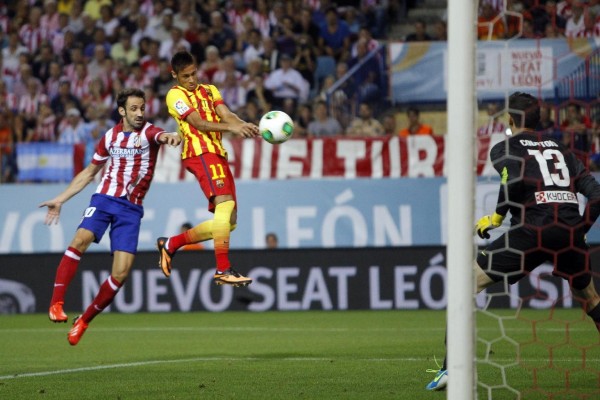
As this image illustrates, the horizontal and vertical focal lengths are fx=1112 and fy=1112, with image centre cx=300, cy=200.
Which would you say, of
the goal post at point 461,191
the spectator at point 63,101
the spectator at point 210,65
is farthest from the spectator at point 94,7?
the goal post at point 461,191

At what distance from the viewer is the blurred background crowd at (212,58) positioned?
1730cm

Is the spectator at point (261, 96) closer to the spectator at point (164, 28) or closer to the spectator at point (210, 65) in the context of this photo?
the spectator at point (210, 65)

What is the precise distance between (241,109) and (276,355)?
8351mm

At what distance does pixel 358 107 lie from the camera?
17.2 meters

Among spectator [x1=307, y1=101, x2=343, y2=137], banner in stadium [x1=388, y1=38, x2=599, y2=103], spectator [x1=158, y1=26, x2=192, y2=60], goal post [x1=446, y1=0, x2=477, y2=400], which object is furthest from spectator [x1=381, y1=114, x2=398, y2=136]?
goal post [x1=446, y1=0, x2=477, y2=400]

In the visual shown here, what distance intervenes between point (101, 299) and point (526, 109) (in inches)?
151

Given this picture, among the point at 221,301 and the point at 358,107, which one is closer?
the point at 221,301

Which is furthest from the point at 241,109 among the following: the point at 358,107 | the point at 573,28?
the point at 573,28

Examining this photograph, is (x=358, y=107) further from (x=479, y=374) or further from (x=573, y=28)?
(x=479, y=374)

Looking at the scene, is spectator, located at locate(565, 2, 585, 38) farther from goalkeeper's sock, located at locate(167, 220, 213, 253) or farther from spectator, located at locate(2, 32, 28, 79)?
spectator, located at locate(2, 32, 28, 79)

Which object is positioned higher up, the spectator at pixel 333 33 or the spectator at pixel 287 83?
the spectator at pixel 333 33

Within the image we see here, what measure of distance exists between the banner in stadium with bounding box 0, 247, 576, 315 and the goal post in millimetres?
9189

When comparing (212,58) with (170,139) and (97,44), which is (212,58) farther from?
(170,139)

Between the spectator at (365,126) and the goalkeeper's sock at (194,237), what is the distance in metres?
7.46
